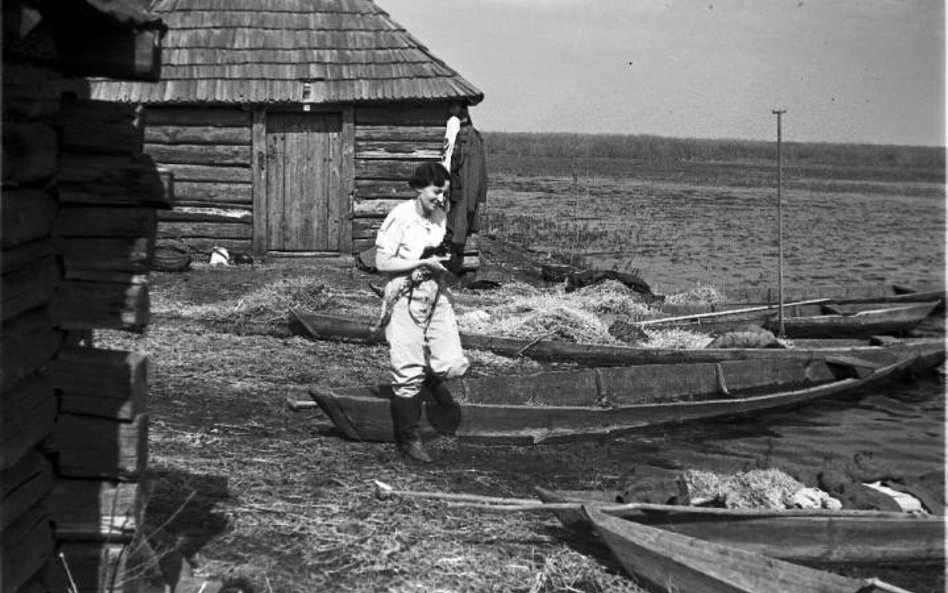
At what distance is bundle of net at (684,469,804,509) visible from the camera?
686 cm

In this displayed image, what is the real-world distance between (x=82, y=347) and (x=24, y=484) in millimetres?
664

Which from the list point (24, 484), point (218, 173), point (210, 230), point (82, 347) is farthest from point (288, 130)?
point (24, 484)

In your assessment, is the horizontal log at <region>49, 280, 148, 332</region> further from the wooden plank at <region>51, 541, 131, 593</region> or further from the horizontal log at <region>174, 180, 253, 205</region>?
the horizontal log at <region>174, 180, 253, 205</region>

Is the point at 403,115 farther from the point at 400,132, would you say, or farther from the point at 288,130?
the point at 288,130

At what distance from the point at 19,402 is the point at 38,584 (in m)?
0.89

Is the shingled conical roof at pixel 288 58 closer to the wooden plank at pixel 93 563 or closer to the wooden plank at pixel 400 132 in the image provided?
the wooden plank at pixel 400 132

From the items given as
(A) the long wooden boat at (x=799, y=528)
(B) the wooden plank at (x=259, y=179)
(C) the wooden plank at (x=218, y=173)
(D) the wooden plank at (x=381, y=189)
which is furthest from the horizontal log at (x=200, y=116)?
(A) the long wooden boat at (x=799, y=528)

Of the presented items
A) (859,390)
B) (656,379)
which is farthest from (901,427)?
(656,379)

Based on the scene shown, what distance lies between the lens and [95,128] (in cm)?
441

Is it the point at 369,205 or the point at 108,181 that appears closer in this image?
the point at 108,181

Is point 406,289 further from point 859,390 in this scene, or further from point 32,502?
point 859,390

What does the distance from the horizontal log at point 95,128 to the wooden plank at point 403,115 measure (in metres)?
12.0

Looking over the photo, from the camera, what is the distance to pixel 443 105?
53.3 ft

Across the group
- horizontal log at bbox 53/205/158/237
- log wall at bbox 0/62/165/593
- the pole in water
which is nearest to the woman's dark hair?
log wall at bbox 0/62/165/593
